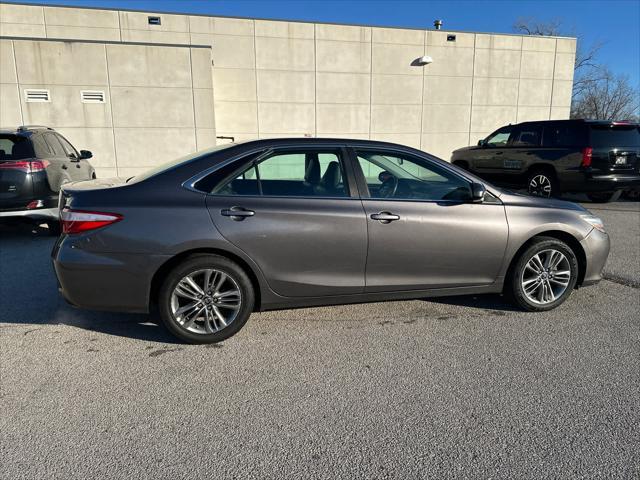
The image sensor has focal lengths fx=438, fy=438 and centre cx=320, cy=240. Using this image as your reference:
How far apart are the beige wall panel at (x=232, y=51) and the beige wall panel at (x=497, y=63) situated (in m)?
8.02

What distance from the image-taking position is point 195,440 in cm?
238

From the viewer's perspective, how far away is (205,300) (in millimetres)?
3389

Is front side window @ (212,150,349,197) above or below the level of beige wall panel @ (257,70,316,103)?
below

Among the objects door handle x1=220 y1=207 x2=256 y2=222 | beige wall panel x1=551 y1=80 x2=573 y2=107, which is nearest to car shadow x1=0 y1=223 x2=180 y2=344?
door handle x1=220 y1=207 x2=256 y2=222

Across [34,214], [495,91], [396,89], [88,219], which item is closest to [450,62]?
[495,91]

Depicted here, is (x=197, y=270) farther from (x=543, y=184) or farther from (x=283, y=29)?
(x=283, y=29)

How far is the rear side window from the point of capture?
348 inches

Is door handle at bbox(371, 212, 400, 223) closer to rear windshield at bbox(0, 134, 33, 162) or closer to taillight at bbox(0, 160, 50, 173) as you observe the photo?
taillight at bbox(0, 160, 50, 173)

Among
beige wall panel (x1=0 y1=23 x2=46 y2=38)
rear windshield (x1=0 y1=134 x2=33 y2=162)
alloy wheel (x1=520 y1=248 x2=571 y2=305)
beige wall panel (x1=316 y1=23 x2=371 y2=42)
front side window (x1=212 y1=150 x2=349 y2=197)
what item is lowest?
alloy wheel (x1=520 y1=248 x2=571 y2=305)

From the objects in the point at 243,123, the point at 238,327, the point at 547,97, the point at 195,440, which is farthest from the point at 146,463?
the point at 547,97

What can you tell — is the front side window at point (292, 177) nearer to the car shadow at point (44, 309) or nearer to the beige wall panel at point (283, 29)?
the car shadow at point (44, 309)

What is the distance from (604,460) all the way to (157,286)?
3.03 meters

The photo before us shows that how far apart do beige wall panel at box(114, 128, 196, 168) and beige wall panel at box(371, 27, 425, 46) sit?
7.08 metres

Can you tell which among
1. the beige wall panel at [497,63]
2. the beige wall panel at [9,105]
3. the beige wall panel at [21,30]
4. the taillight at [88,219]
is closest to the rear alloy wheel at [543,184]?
the beige wall panel at [497,63]
